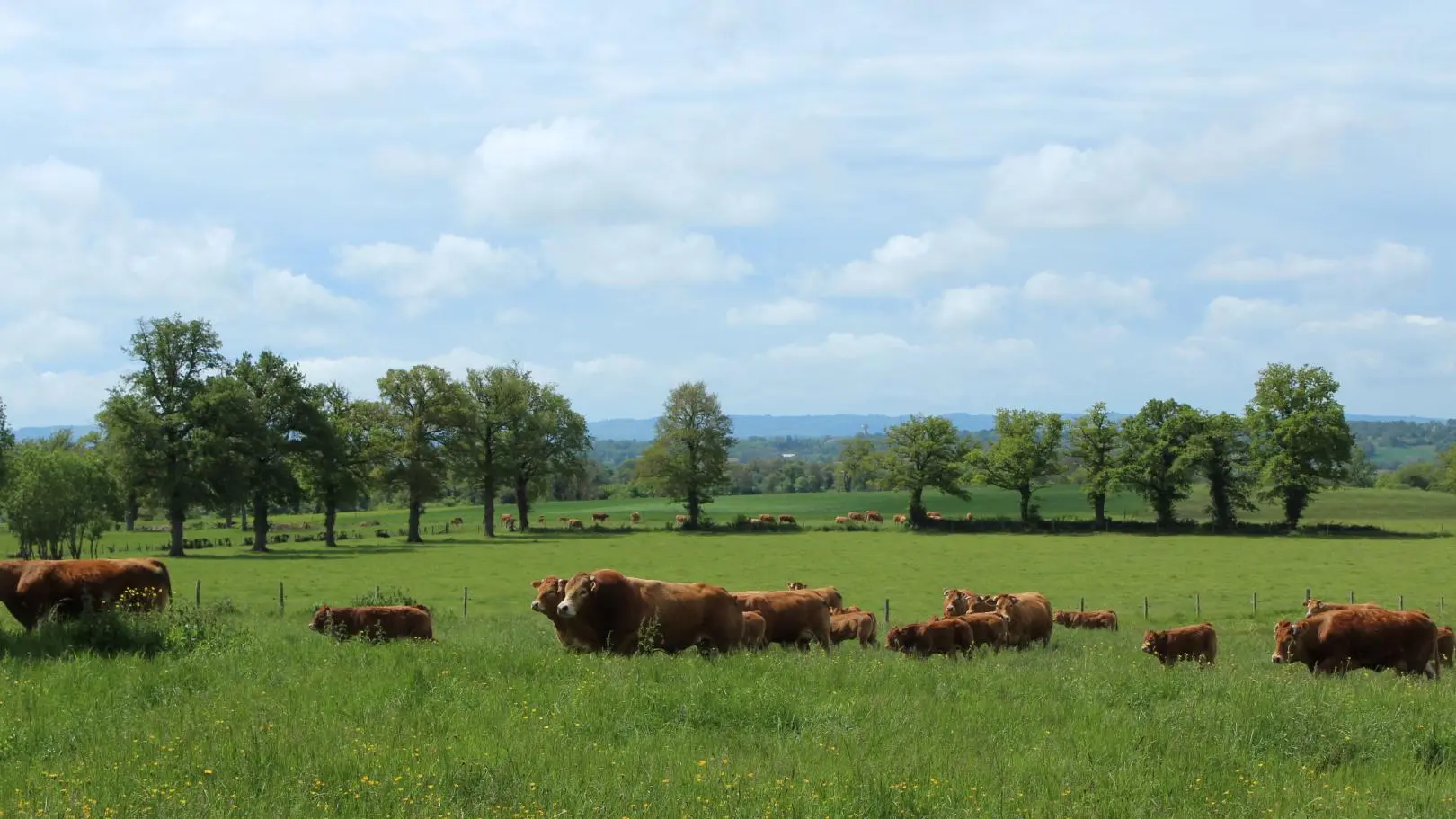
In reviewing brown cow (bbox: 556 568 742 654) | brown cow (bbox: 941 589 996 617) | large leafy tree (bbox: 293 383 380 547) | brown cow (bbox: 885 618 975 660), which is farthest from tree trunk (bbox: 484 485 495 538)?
brown cow (bbox: 556 568 742 654)

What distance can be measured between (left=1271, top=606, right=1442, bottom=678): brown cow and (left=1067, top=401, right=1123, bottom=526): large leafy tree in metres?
70.7

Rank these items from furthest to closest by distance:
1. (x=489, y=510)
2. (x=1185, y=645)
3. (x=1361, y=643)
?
1. (x=489, y=510)
2. (x=1185, y=645)
3. (x=1361, y=643)

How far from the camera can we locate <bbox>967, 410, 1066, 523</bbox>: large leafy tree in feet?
301

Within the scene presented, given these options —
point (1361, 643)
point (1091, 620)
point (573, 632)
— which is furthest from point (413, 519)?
point (1361, 643)

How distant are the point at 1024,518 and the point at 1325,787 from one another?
84.1 metres

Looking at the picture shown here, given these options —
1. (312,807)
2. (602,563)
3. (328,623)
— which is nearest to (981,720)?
(312,807)

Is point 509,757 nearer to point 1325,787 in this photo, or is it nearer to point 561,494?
point 1325,787

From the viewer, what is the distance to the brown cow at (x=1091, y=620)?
32.9m

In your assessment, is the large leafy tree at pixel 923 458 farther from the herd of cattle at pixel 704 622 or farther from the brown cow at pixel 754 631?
the brown cow at pixel 754 631

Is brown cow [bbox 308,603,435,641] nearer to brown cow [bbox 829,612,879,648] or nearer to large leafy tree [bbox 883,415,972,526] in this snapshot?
brown cow [bbox 829,612,879,648]

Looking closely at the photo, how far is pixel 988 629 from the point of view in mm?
22609

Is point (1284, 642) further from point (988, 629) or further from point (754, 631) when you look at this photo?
point (754, 631)

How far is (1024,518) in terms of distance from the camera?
297ft

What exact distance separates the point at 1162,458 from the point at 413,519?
55.7 metres
